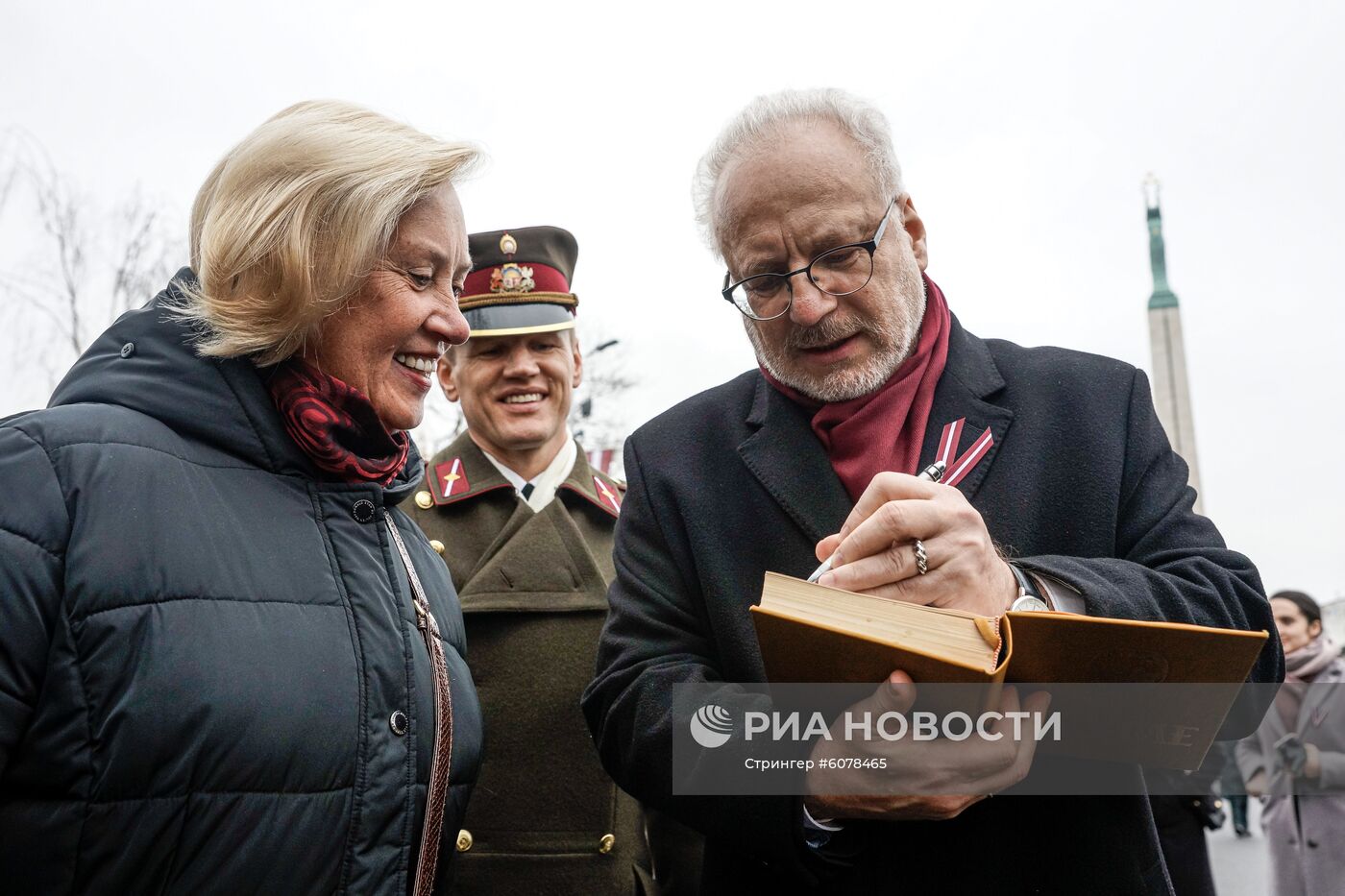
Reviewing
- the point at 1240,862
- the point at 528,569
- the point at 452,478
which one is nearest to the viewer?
the point at 528,569

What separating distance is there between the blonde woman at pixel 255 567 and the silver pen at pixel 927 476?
764 millimetres

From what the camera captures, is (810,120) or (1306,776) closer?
(810,120)

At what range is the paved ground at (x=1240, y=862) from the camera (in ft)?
29.8

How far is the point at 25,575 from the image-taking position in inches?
65.2

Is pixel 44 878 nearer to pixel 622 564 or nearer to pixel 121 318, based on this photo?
pixel 121 318

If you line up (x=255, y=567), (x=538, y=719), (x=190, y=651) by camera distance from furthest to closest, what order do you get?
(x=538, y=719), (x=255, y=567), (x=190, y=651)

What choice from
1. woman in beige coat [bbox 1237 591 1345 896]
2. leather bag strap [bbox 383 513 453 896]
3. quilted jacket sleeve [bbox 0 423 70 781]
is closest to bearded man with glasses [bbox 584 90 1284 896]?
leather bag strap [bbox 383 513 453 896]

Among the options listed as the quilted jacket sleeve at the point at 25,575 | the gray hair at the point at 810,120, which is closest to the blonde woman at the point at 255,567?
the quilted jacket sleeve at the point at 25,575

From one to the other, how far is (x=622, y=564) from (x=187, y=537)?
890 mm

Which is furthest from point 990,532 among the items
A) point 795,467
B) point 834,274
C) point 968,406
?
point 834,274

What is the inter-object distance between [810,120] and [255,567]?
1.44 meters

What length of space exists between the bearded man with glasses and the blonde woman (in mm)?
469

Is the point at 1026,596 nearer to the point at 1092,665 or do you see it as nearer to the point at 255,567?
the point at 1092,665

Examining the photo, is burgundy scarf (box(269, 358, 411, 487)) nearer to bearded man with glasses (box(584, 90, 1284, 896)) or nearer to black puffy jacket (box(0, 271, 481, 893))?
black puffy jacket (box(0, 271, 481, 893))
